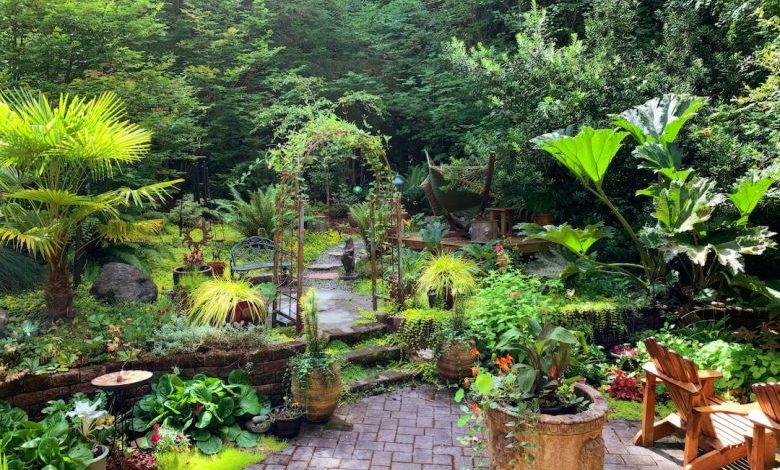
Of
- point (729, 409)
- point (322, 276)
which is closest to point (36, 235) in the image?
point (322, 276)

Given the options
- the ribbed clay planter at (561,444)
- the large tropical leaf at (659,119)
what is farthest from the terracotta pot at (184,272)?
the large tropical leaf at (659,119)

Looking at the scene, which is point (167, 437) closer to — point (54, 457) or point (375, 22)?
point (54, 457)

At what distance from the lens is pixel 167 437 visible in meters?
3.43

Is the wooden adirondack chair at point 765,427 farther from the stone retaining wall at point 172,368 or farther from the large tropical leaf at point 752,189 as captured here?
the stone retaining wall at point 172,368

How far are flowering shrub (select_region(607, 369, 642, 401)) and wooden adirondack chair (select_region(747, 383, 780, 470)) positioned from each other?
1.61m

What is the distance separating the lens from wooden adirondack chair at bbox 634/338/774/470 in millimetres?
3057

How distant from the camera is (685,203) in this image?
4594 millimetres

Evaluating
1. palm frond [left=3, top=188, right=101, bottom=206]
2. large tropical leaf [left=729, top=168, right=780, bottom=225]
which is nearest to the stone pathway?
palm frond [left=3, top=188, right=101, bottom=206]

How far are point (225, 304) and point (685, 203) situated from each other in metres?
4.09

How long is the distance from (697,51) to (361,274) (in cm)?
525

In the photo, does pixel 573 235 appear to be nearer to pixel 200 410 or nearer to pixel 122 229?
pixel 200 410

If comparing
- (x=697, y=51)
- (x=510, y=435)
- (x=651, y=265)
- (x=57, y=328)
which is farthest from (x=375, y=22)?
(x=510, y=435)

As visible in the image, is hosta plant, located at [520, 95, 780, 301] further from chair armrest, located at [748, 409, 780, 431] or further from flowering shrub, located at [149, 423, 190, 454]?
flowering shrub, located at [149, 423, 190, 454]

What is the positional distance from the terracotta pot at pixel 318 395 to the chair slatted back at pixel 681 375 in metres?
2.21
